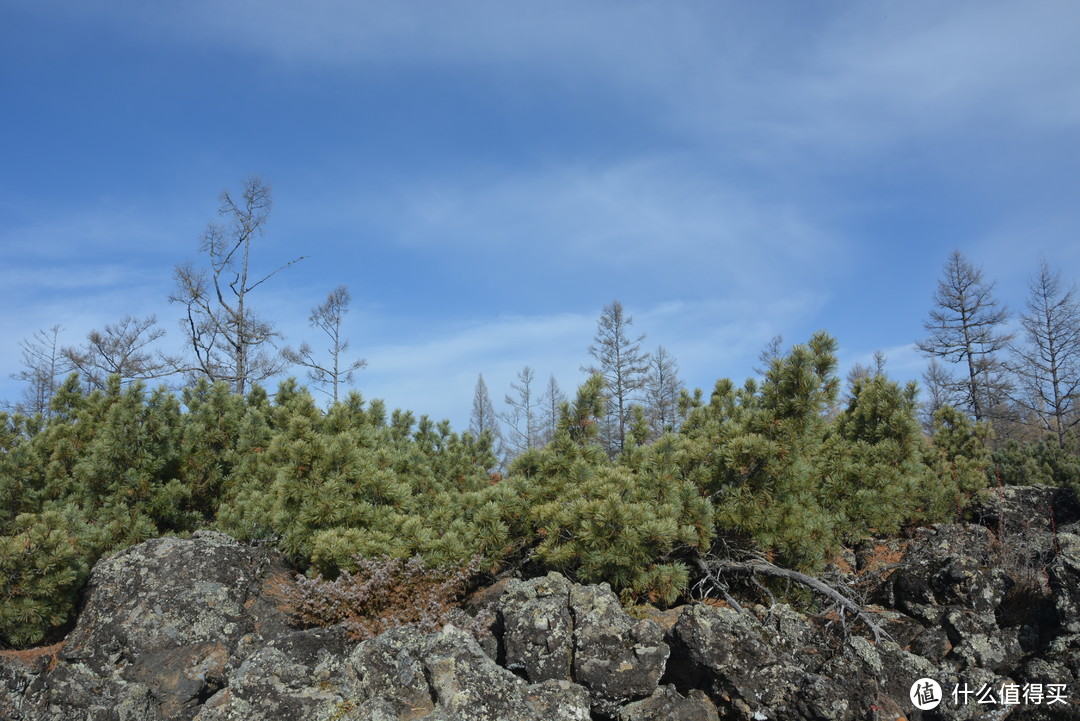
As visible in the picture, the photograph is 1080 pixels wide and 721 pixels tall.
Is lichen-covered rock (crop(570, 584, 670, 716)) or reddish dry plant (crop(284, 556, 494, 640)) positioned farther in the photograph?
reddish dry plant (crop(284, 556, 494, 640))

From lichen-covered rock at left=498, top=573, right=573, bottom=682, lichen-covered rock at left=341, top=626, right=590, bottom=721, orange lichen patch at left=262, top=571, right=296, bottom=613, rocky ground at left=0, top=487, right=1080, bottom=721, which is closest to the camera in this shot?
lichen-covered rock at left=341, top=626, right=590, bottom=721

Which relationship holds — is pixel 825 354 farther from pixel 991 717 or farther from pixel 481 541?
pixel 481 541

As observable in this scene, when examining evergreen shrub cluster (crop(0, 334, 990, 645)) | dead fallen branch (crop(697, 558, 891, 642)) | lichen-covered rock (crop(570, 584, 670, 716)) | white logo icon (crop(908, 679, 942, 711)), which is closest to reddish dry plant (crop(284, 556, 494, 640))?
evergreen shrub cluster (crop(0, 334, 990, 645))

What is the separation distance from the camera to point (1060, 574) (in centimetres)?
588

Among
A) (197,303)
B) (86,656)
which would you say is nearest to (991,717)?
(86,656)

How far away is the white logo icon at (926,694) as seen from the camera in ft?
16.8

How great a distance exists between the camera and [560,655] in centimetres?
507

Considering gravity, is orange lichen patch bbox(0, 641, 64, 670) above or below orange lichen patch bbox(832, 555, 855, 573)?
below

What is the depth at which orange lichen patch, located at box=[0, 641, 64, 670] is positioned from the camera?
5895 millimetres

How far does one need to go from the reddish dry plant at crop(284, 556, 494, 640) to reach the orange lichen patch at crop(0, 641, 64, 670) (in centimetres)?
219

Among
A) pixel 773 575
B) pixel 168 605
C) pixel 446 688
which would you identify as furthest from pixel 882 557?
pixel 168 605

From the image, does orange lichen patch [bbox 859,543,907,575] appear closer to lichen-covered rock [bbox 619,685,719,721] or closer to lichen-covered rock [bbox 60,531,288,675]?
lichen-covered rock [bbox 619,685,719,721]

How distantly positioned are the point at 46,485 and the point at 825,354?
940cm

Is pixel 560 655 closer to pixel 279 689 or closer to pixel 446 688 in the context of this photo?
pixel 446 688
